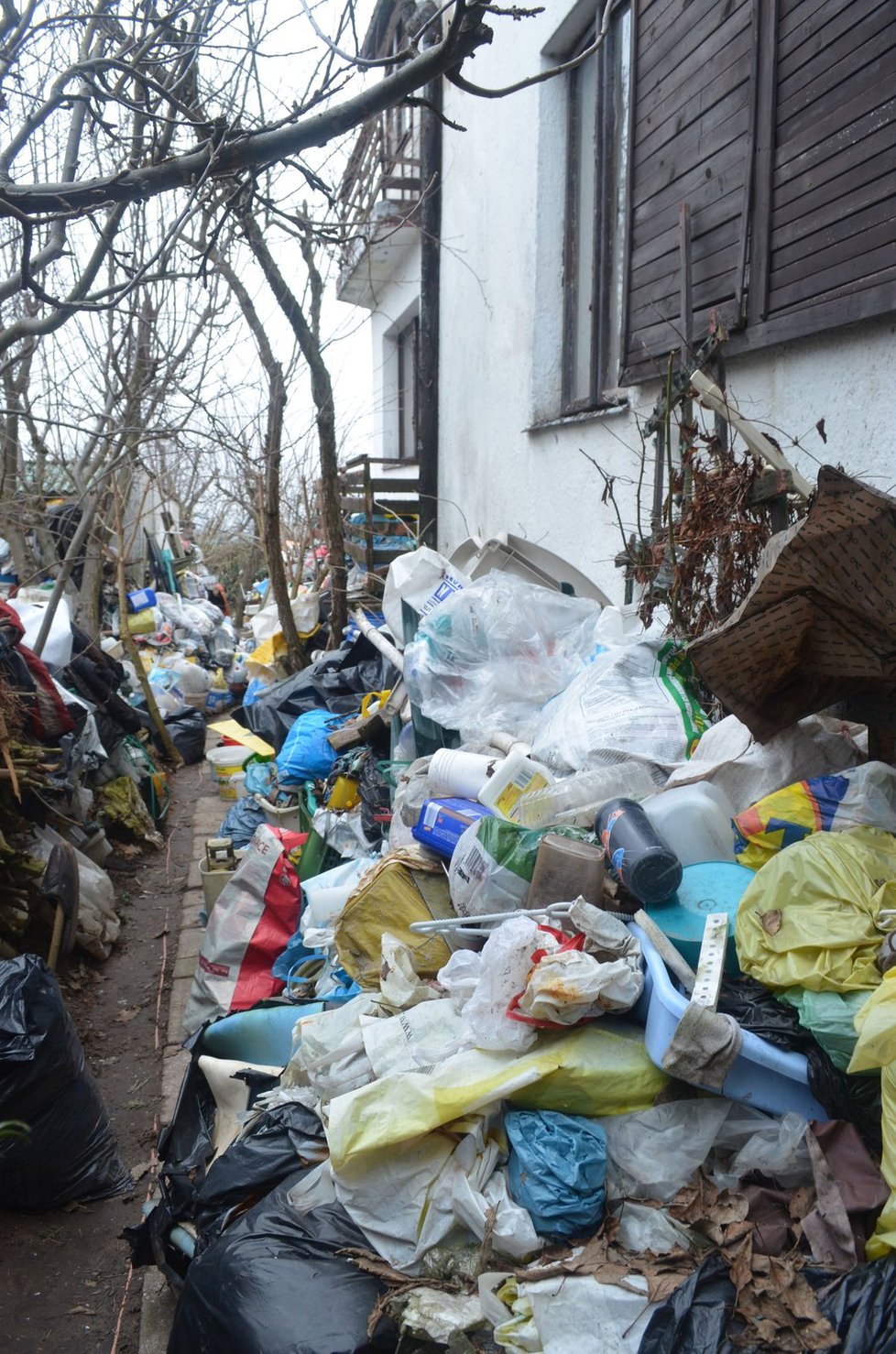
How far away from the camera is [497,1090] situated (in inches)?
71.1

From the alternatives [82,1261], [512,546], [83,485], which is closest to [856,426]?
[512,546]

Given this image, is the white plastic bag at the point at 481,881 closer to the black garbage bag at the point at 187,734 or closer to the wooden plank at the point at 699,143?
the wooden plank at the point at 699,143

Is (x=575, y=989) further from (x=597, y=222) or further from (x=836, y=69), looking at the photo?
(x=597, y=222)

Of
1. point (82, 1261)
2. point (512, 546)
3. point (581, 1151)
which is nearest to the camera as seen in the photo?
point (581, 1151)

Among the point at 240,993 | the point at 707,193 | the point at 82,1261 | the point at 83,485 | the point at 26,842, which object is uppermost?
the point at 707,193

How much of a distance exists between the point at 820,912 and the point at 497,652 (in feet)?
7.37

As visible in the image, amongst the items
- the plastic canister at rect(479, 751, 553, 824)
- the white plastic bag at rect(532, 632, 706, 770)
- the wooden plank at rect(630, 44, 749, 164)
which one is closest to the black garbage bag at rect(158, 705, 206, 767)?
the white plastic bag at rect(532, 632, 706, 770)

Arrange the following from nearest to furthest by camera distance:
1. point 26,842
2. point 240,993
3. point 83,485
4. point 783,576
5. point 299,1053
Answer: point 783,576, point 299,1053, point 240,993, point 26,842, point 83,485

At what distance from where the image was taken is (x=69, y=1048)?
289cm

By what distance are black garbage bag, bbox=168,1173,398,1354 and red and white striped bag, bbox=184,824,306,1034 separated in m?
1.72

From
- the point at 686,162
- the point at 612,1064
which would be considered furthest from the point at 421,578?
the point at 612,1064

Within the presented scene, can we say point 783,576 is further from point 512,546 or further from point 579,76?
point 579,76

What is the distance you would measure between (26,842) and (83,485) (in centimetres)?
367

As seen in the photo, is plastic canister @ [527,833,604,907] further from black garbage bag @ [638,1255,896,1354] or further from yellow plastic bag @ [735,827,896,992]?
black garbage bag @ [638,1255,896,1354]
